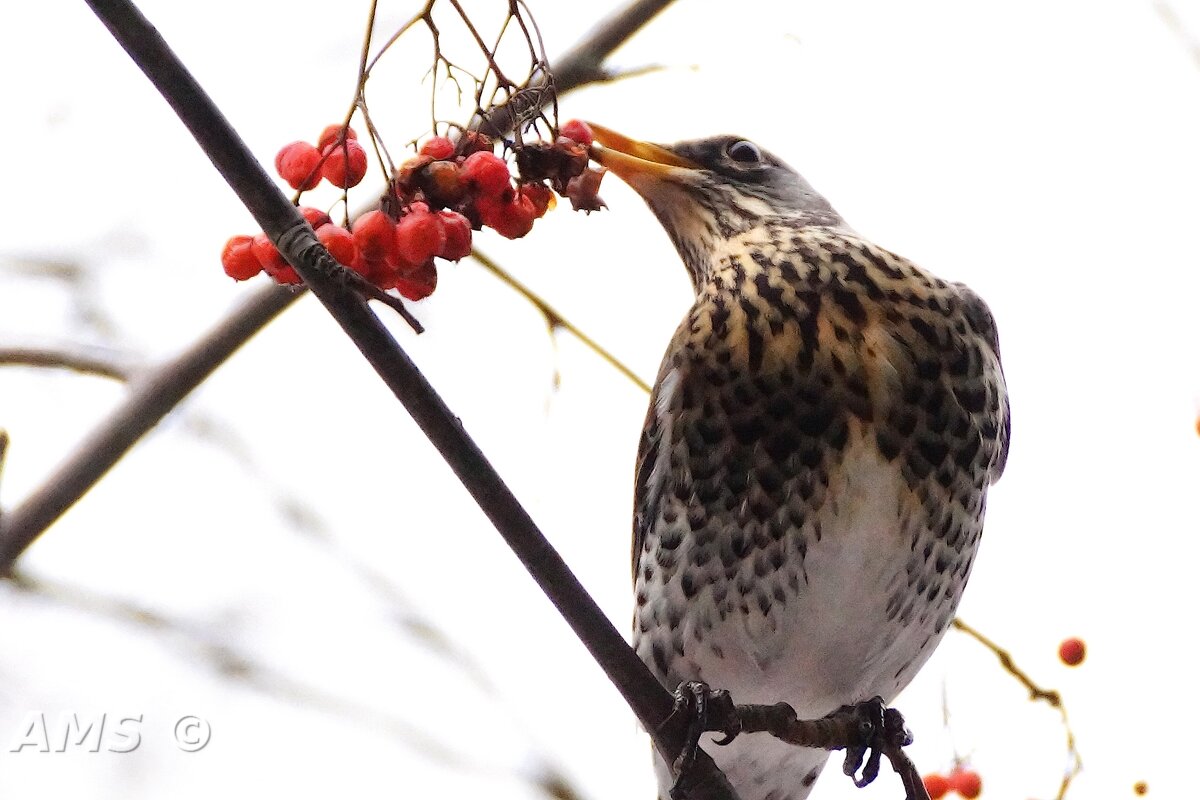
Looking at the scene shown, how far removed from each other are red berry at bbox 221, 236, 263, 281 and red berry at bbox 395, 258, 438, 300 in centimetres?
16

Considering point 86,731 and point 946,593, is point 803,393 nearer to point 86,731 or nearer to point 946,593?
point 946,593

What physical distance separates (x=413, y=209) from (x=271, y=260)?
163mm

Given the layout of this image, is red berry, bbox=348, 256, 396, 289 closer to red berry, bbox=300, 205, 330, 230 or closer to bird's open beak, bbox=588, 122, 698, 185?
red berry, bbox=300, 205, 330, 230

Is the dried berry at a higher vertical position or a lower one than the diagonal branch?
lower

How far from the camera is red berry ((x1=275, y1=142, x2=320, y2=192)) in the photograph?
152 cm

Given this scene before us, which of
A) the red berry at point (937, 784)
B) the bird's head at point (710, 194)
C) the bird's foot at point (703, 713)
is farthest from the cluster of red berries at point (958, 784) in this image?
the bird's head at point (710, 194)

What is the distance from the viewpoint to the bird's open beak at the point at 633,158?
2.37 m

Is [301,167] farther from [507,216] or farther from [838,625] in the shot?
[838,625]

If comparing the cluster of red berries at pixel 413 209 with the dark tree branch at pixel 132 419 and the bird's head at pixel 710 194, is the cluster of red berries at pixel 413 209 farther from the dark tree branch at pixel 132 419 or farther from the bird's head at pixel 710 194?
the bird's head at pixel 710 194

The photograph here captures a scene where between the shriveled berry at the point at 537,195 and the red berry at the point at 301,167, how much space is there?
238mm

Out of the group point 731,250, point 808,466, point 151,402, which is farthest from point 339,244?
point 731,250

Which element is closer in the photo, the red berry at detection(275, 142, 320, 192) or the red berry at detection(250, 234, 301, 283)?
the red berry at detection(250, 234, 301, 283)

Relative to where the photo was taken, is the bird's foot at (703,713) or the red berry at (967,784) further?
the red berry at (967,784)

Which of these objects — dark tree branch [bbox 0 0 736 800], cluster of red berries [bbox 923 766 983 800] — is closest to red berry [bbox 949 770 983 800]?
cluster of red berries [bbox 923 766 983 800]
